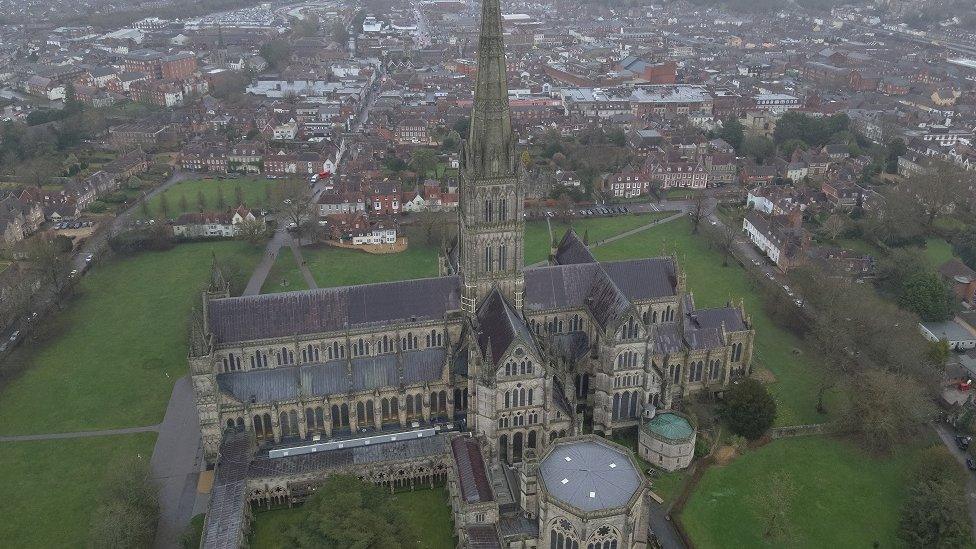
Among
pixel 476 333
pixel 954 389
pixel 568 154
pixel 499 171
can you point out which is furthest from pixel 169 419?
pixel 568 154

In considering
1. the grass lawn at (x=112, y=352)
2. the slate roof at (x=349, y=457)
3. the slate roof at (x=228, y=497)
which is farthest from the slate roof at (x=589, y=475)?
the grass lawn at (x=112, y=352)

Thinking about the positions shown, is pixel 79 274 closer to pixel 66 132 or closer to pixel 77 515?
pixel 77 515

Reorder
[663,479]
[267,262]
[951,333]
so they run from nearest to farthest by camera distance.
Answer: [663,479], [951,333], [267,262]

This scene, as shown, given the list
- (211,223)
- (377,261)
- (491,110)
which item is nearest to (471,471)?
(491,110)

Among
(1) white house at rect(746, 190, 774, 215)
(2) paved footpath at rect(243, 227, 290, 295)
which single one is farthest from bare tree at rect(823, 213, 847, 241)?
(2) paved footpath at rect(243, 227, 290, 295)

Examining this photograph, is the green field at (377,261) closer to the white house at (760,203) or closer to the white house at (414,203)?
the white house at (414,203)

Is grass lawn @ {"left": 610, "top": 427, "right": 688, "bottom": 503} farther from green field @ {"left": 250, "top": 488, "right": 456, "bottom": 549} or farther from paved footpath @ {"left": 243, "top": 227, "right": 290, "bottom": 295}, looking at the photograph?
paved footpath @ {"left": 243, "top": 227, "right": 290, "bottom": 295}

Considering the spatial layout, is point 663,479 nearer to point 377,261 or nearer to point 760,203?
point 377,261

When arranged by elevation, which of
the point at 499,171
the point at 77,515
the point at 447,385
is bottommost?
the point at 77,515
